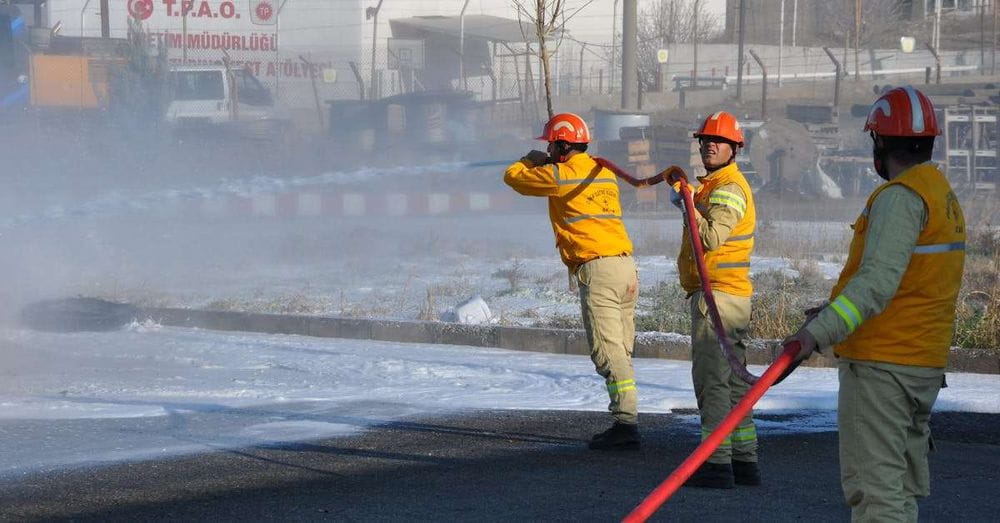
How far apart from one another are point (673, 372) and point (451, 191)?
1634 centimetres

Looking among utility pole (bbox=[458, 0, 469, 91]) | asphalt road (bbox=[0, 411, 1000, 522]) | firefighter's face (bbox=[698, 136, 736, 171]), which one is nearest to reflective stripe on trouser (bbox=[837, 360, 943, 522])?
asphalt road (bbox=[0, 411, 1000, 522])

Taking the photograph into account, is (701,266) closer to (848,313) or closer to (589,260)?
(848,313)

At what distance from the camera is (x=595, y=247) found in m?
6.61

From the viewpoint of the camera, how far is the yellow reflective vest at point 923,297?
3795mm

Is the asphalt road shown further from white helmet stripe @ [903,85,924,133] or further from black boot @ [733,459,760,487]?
white helmet stripe @ [903,85,924,133]

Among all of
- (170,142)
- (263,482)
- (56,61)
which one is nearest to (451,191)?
(170,142)

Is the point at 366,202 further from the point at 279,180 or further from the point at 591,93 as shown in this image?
the point at 591,93

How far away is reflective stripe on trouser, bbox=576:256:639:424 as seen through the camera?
6.50m

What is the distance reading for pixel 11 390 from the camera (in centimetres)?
841

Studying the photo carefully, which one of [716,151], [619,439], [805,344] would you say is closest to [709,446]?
[805,344]

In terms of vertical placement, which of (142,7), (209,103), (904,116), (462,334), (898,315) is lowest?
(462,334)

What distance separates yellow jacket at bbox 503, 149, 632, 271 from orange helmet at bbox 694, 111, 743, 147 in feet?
3.35

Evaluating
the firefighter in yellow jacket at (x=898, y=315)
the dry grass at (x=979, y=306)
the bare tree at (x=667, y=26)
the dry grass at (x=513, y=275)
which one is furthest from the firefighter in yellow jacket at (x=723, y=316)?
the bare tree at (x=667, y=26)

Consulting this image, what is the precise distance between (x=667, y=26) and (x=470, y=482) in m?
38.5
